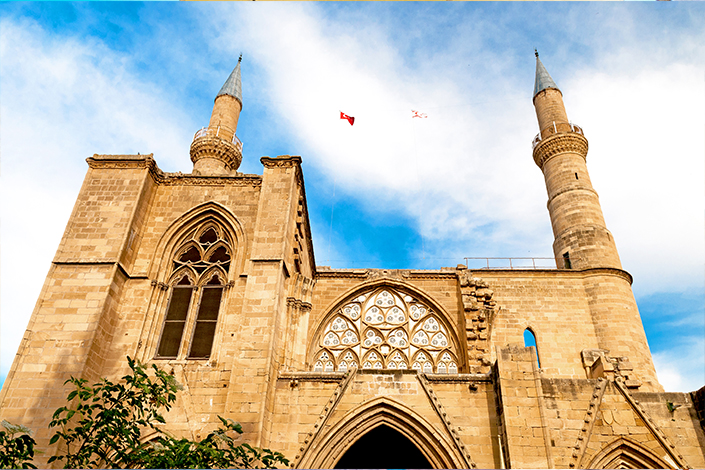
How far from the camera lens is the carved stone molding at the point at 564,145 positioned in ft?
60.0

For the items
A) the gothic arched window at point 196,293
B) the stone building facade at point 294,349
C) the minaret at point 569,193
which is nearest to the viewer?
the stone building facade at point 294,349

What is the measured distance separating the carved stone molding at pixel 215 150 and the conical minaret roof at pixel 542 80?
1269 cm

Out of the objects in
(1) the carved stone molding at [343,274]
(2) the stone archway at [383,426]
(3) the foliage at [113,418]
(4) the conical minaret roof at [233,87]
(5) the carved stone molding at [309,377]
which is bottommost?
(3) the foliage at [113,418]

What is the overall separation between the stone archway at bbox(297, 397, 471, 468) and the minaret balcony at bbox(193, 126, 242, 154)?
13.4 m

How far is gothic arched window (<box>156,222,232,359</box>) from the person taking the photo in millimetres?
9219

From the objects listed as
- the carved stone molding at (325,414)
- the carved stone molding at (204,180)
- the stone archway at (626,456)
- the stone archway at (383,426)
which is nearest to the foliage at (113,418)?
the carved stone molding at (325,414)

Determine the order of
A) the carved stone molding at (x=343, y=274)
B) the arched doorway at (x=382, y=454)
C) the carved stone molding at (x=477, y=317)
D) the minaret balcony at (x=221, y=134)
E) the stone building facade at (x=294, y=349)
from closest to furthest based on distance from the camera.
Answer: the stone building facade at (x=294, y=349)
the arched doorway at (x=382, y=454)
the carved stone molding at (x=477, y=317)
the carved stone molding at (x=343, y=274)
the minaret balcony at (x=221, y=134)

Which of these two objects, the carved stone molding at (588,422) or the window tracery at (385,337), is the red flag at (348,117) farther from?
the carved stone molding at (588,422)

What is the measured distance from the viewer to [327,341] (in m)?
13.5

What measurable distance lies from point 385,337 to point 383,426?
16.9 ft

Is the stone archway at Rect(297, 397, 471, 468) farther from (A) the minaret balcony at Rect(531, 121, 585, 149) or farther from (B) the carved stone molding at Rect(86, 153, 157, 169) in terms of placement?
(A) the minaret balcony at Rect(531, 121, 585, 149)

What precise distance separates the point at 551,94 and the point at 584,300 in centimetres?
992

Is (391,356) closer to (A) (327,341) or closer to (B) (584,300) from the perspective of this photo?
(A) (327,341)

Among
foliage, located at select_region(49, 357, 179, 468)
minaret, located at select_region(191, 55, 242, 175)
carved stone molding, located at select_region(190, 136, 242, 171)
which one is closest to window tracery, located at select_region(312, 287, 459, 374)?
minaret, located at select_region(191, 55, 242, 175)
